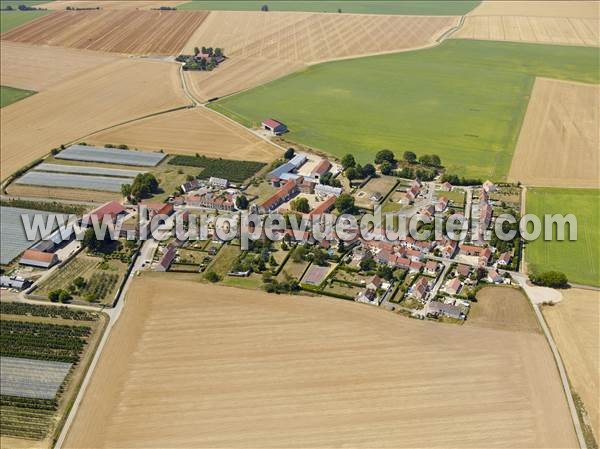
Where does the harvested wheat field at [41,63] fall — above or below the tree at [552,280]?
above

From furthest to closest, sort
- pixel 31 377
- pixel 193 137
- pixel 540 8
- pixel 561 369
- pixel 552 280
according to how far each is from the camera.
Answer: pixel 540 8 < pixel 193 137 < pixel 552 280 < pixel 31 377 < pixel 561 369

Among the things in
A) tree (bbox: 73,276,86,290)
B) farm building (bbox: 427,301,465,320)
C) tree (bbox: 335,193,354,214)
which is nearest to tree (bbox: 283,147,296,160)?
tree (bbox: 335,193,354,214)

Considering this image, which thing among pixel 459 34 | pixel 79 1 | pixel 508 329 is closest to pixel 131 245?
pixel 508 329

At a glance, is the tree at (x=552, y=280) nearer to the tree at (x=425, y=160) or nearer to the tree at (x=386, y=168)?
→ the tree at (x=386, y=168)

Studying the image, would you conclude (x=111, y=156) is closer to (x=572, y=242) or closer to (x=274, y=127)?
(x=274, y=127)

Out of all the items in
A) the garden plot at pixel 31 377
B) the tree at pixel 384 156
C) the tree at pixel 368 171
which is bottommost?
the garden plot at pixel 31 377

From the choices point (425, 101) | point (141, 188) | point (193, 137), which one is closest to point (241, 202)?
point (141, 188)

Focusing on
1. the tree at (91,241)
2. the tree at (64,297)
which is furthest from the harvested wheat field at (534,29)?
the tree at (64,297)

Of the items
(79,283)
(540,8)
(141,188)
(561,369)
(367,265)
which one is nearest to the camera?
(561,369)
